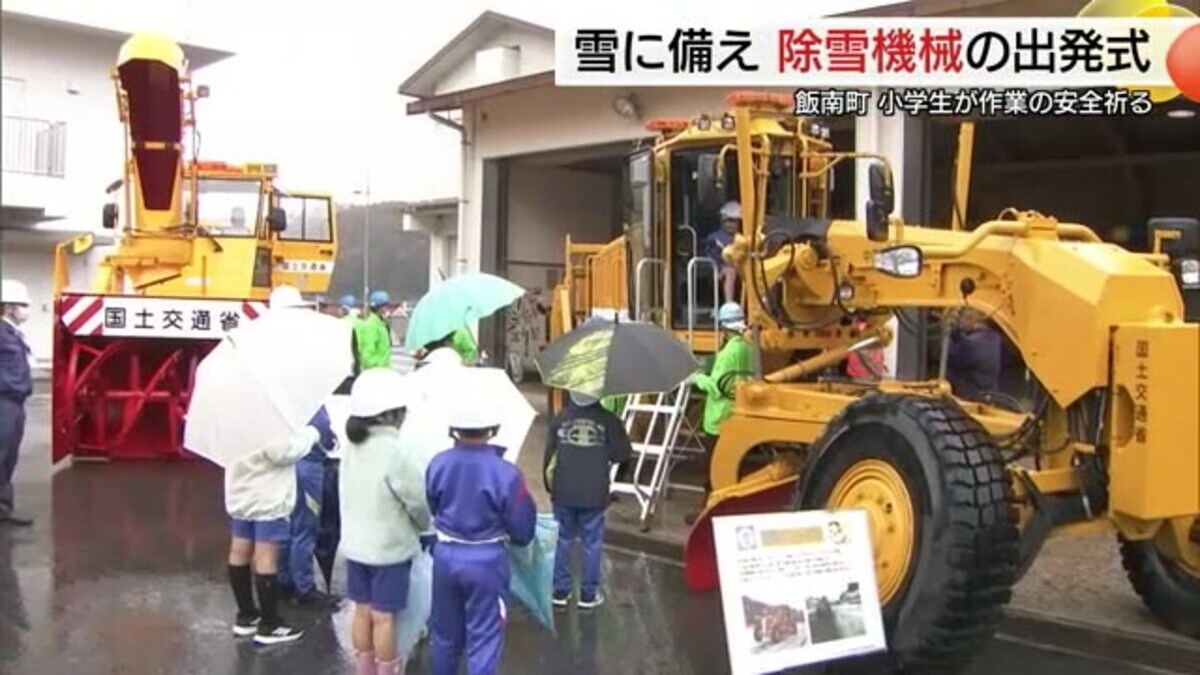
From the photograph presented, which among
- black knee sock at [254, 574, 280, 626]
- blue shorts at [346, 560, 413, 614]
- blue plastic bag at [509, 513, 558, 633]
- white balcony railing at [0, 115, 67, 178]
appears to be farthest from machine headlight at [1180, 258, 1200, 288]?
white balcony railing at [0, 115, 67, 178]

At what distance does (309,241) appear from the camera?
60.0 ft

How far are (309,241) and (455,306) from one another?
38.4ft

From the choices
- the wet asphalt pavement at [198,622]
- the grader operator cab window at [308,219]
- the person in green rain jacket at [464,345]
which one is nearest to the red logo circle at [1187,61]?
the wet asphalt pavement at [198,622]

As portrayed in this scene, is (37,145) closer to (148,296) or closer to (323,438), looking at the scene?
(148,296)

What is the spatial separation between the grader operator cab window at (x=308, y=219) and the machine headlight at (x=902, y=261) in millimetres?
13312

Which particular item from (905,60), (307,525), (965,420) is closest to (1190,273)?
(965,420)

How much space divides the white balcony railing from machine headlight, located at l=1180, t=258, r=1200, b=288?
86.7ft

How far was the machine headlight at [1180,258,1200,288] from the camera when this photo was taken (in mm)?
5988

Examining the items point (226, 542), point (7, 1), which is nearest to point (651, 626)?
point (226, 542)

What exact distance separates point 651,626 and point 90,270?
21543mm

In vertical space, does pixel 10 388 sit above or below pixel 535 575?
above

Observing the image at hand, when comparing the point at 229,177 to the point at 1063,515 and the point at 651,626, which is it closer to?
the point at 651,626

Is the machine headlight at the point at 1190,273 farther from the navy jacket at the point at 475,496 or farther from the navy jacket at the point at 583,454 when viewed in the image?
the navy jacket at the point at 475,496

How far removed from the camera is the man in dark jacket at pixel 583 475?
7.04 metres
